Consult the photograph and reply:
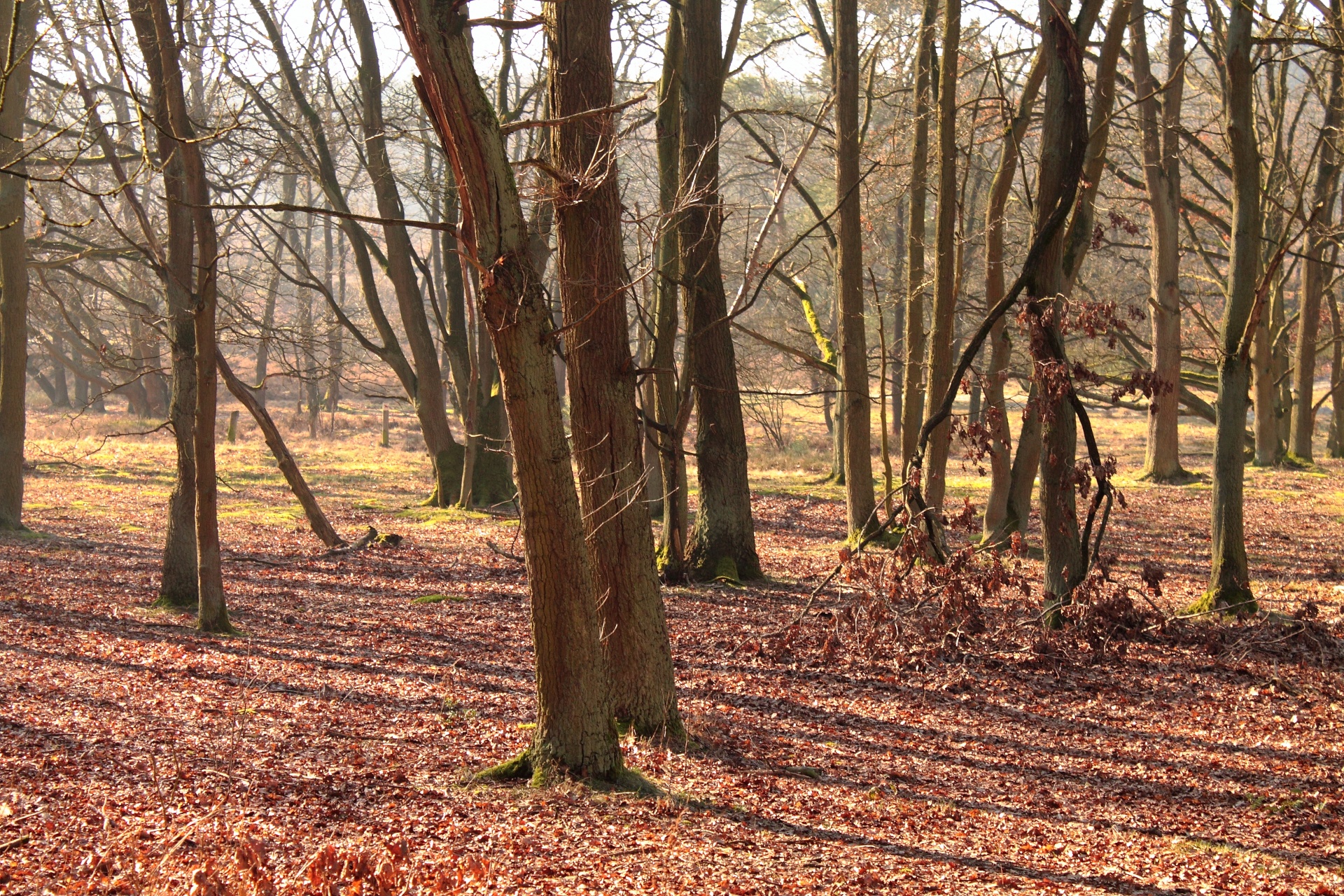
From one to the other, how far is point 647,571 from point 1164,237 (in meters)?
14.9

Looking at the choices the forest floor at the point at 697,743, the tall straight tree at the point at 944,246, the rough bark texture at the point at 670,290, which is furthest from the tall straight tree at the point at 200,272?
the tall straight tree at the point at 944,246

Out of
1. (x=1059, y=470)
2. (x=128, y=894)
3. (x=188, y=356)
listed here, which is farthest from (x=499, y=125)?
(x=1059, y=470)

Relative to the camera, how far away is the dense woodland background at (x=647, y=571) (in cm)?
462

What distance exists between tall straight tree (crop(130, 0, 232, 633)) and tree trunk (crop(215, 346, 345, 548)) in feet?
1.46

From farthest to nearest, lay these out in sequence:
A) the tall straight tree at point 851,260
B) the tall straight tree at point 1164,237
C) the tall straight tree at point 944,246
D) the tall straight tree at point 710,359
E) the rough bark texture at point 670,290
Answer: the tall straight tree at point 1164,237 → the tall straight tree at point 851,260 → the tall straight tree at point 944,246 → the tall straight tree at point 710,359 → the rough bark texture at point 670,290

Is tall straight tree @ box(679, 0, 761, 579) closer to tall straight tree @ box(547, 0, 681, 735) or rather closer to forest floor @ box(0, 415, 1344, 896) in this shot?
forest floor @ box(0, 415, 1344, 896)

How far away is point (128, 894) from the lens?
3684 mm

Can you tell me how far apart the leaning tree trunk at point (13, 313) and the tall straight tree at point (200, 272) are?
232 inches

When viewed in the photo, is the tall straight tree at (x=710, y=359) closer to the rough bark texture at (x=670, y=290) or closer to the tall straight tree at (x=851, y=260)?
the rough bark texture at (x=670, y=290)

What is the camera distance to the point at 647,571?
6.00 metres

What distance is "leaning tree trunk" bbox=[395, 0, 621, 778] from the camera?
436 centimetres

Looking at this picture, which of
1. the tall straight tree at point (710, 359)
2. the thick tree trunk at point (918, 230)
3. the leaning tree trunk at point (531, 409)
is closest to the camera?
the leaning tree trunk at point (531, 409)

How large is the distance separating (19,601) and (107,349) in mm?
2763

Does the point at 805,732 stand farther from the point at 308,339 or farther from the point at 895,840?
the point at 308,339
